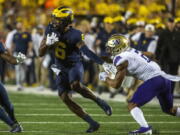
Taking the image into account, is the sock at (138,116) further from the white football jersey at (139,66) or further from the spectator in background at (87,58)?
the spectator in background at (87,58)

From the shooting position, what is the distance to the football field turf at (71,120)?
1041cm

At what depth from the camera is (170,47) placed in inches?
619

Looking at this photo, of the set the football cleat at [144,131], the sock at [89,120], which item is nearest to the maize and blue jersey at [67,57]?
the sock at [89,120]

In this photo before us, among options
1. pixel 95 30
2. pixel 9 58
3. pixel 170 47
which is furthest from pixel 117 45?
pixel 95 30

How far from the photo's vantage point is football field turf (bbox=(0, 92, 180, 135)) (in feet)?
34.1

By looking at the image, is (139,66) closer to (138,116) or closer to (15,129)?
(138,116)

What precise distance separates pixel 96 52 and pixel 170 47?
10.3 feet

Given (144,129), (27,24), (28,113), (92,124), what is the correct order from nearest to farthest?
(144,129)
(92,124)
(28,113)
(27,24)

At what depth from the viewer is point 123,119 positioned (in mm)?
12188

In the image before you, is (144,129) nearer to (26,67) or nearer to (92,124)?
(92,124)

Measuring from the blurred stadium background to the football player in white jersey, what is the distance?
0.59 m

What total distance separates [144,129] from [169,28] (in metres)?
6.34

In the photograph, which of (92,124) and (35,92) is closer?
(92,124)

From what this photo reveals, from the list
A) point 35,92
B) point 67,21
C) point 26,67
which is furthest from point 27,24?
point 67,21
